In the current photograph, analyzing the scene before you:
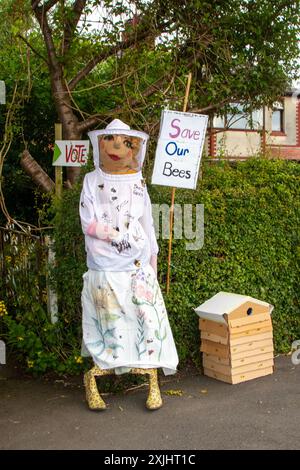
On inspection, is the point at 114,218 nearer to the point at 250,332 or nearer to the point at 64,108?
the point at 250,332

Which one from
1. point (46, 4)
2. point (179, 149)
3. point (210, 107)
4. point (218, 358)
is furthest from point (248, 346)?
point (46, 4)

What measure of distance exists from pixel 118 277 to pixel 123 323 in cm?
35

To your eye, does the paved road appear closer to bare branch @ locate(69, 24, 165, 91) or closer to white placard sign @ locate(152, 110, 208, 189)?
white placard sign @ locate(152, 110, 208, 189)

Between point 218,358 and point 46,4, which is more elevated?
point 46,4

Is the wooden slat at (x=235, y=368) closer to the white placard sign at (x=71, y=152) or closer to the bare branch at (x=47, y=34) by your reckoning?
the white placard sign at (x=71, y=152)

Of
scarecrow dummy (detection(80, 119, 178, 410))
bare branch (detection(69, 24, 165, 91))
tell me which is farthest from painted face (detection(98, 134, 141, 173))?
bare branch (detection(69, 24, 165, 91))

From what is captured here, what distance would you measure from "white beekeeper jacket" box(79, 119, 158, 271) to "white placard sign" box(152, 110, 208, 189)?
49 centimetres

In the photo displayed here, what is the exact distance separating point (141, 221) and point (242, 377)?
167cm

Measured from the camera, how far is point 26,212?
8.72 m

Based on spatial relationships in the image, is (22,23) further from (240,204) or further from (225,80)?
(240,204)

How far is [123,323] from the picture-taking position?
13.9 ft

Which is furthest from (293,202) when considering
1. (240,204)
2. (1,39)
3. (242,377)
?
(1,39)
